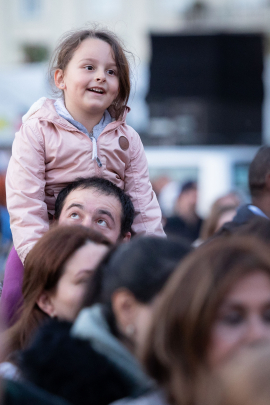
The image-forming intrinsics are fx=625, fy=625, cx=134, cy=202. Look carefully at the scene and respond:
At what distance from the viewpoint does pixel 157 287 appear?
163 cm

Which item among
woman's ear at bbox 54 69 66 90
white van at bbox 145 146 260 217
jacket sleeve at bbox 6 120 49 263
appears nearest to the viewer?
jacket sleeve at bbox 6 120 49 263

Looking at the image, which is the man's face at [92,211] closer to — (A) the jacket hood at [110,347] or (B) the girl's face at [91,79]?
(B) the girl's face at [91,79]

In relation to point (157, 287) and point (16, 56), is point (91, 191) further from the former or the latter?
point (16, 56)

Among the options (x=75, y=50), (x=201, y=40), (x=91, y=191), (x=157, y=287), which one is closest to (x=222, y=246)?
(x=157, y=287)

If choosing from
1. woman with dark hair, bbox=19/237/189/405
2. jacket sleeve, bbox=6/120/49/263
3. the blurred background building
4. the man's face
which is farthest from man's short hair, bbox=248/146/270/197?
woman with dark hair, bbox=19/237/189/405

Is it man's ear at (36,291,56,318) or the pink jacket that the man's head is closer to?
the pink jacket

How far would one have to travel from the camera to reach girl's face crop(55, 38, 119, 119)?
2.81 m

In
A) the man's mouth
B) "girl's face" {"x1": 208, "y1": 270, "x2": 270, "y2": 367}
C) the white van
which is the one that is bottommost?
the white van

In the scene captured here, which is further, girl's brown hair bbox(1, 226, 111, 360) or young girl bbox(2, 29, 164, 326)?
young girl bbox(2, 29, 164, 326)

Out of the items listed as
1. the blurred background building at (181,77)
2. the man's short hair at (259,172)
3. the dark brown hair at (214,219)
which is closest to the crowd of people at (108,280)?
the blurred background building at (181,77)

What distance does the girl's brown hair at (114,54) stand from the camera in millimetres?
2896

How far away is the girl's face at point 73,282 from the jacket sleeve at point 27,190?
0.55 meters

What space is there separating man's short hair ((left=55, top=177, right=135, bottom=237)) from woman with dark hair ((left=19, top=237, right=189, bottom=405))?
950mm

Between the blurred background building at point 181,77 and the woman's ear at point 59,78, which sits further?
the blurred background building at point 181,77
